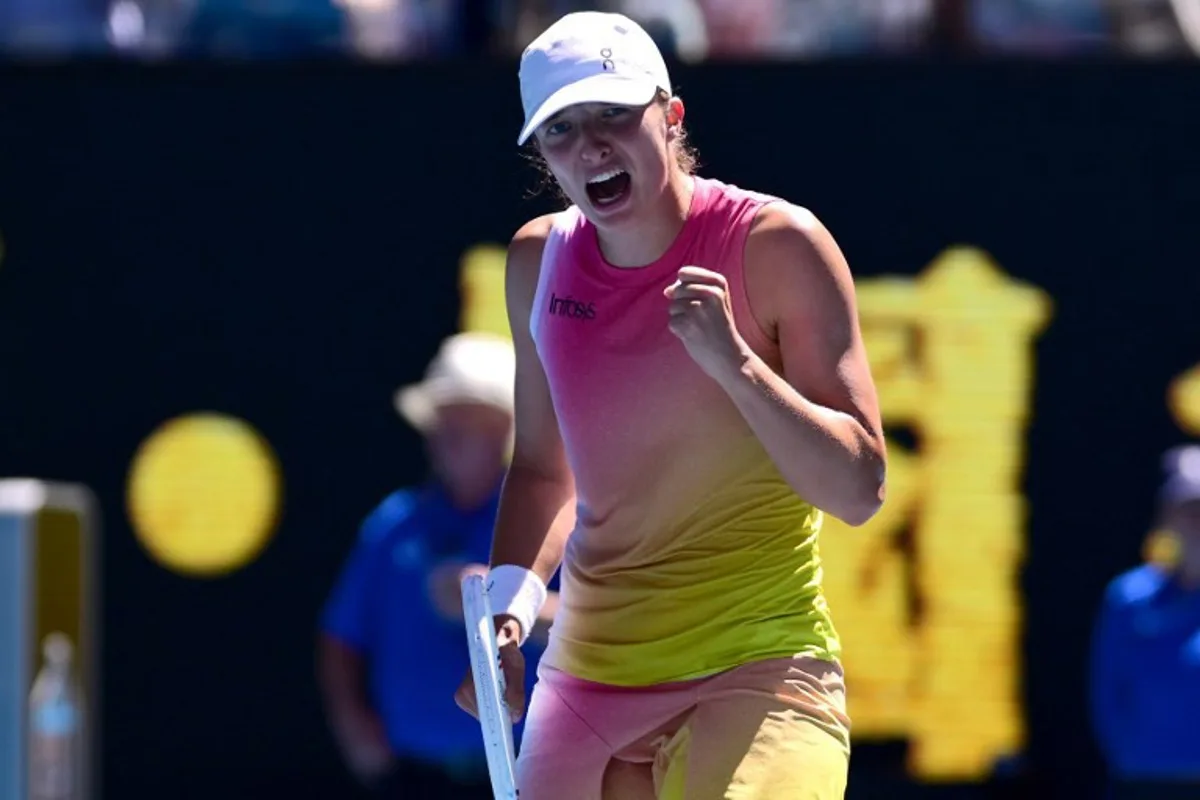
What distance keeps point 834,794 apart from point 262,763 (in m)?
3.99

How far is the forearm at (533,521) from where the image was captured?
11.6ft

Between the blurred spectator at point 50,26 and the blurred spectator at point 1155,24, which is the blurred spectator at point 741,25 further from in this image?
the blurred spectator at point 50,26

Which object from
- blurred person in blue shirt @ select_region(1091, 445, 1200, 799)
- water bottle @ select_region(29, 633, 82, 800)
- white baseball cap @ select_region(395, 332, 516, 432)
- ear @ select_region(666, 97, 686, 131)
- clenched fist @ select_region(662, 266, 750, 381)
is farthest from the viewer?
water bottle @ select_region(29, 633, 82, 800)

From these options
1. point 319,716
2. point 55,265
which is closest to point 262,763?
point 319,716

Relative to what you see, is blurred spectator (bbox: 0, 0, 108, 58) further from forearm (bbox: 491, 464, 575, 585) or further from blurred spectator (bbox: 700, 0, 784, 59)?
forearm (bbox: 491, 464, 575, 585)

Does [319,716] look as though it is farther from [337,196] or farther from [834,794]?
[834,794]

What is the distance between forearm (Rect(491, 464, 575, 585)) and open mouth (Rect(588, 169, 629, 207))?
533 mm

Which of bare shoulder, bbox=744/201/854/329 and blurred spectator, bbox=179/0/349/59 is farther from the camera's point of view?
blurred spectator, bbox=179/0/349/59

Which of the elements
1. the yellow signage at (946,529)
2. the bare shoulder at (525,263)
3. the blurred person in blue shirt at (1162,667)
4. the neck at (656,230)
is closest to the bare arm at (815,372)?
the neck at (656,230)

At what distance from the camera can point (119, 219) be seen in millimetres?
7008

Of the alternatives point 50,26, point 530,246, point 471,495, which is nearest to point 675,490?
point 530,246

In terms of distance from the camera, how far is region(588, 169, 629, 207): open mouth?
3.20 meters

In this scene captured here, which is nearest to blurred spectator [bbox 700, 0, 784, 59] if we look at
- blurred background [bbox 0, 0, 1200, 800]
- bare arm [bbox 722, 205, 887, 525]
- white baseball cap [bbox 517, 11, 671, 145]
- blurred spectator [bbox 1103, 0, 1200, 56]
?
blurred background [bbox 0, 0, 1200, 800]

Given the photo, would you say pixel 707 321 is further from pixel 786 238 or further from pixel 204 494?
pixel 204 494
